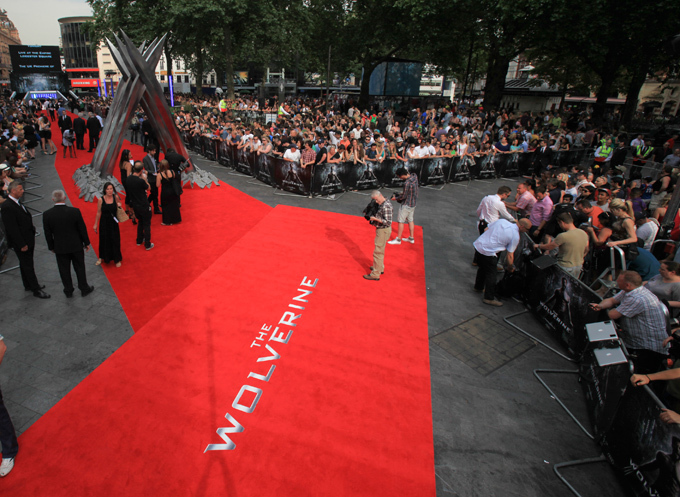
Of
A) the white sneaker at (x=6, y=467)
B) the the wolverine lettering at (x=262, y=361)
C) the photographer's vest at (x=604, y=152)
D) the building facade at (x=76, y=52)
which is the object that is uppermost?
the building facade at (x=76, y=52)

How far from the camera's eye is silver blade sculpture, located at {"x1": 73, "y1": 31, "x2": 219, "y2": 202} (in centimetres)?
1266

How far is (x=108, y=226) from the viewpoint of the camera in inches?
324

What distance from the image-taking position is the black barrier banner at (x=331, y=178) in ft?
46.2

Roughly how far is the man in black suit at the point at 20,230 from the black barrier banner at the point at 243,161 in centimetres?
1034

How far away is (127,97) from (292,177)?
6.13 metres

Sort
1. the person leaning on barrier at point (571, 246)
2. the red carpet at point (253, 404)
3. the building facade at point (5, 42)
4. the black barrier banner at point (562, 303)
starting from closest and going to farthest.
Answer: the red carpet at point (253, 404)
the black barrier banner at point (562, 303)
the person leaning on barrier at point (571, 246)
the building facade at point (5, 42)

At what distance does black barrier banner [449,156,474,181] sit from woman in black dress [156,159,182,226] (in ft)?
39.0

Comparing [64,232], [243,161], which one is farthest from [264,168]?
[64,232]

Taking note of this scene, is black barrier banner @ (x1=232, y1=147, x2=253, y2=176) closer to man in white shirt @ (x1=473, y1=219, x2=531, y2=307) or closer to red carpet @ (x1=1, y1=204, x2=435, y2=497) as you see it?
red carpet @ (x1=1, y1=204, x2=435, y2=497)

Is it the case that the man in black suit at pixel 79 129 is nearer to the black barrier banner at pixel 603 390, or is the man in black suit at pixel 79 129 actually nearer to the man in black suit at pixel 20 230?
the man in black suit at pixel 20 230

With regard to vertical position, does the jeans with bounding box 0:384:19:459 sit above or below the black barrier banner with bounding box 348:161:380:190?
below

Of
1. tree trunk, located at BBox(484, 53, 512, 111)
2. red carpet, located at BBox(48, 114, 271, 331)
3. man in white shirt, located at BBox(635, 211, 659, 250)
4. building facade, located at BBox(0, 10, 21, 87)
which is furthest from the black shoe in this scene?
building facade, located at BBox(0, 10, 21, 87)

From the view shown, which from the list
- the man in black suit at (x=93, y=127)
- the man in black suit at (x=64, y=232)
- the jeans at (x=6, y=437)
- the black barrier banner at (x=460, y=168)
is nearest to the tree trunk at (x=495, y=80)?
the black barrier banner at (x=460, y=168)

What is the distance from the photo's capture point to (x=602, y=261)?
8125mm
